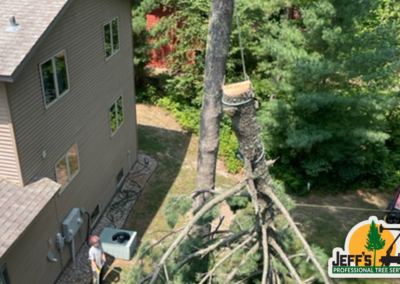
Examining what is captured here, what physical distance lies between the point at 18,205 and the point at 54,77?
285 centimetres

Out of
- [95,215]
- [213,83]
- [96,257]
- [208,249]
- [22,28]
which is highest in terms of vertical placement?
[22,28]

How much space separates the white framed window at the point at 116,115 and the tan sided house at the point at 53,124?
4 centimetres

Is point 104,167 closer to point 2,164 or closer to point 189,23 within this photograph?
point 2,164

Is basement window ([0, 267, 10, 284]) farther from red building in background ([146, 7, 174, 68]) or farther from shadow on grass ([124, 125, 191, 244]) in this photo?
red building in background ([146, 7, 174, 68])

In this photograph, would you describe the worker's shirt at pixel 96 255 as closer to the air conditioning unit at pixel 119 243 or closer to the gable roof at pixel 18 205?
the air conditioning unit at pixel 119 243

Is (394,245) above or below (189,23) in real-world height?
below

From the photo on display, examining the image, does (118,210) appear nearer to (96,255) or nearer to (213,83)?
(96,255)

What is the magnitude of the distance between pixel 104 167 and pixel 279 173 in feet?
22.4

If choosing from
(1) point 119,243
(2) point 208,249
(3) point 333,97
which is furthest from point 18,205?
(3) point 333,97

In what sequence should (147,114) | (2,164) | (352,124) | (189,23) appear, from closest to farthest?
(2,164)
(352,124)
(189,23)
(147,114)

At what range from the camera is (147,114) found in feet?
64.1

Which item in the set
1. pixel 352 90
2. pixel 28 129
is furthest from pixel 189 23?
pixel 28 129

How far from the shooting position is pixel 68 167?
974 cm

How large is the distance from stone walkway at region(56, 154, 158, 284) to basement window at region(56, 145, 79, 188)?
2.21m
